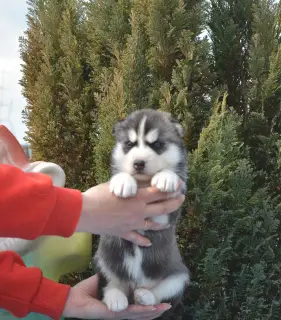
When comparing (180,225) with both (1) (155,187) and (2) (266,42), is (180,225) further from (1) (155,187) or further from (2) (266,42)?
(2) (266,42)

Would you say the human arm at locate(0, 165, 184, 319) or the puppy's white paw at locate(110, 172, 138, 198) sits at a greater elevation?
the puppy's white paw at locate(110, 172, 138, 198)

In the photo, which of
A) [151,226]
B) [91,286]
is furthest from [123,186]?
[91,286]

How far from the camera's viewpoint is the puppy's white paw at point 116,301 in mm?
2031

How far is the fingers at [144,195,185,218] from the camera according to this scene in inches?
71.9

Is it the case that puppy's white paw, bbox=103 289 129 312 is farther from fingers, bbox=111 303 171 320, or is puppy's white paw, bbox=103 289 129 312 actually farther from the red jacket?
the red jacket

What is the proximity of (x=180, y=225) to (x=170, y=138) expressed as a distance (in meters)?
0.71

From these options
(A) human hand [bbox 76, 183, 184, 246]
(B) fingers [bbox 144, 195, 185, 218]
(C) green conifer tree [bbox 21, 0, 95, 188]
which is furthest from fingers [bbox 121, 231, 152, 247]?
(C) green conifer tree [bbox 21, 0, 95, 188]

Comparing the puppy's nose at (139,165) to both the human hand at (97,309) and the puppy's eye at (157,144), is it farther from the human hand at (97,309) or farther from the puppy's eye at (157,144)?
the human hand at (97,309)

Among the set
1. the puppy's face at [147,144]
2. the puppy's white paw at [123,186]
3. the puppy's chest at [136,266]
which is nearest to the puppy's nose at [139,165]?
the puppy's face at [147,144]

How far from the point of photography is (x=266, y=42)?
2.96 metres

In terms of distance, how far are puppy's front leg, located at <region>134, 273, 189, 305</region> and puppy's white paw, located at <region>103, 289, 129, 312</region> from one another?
0.19 feet

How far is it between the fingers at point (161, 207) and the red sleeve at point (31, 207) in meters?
0.31

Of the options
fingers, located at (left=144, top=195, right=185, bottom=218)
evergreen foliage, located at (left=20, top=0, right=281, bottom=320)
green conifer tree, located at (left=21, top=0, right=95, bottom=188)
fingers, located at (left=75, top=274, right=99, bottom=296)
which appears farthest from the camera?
green conifer tree, located at (left=21, top=0, right=95, bottom=188)

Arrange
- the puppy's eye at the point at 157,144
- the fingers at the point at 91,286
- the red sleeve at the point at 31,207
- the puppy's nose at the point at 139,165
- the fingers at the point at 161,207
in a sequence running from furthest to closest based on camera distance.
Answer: the fingers at the point at 91,286, the puppy's eye at the point at 157,144, the puppy's nose at the point at 139,165, the fingers at the point at 161,207, the red sleeve at the point at 31,207
